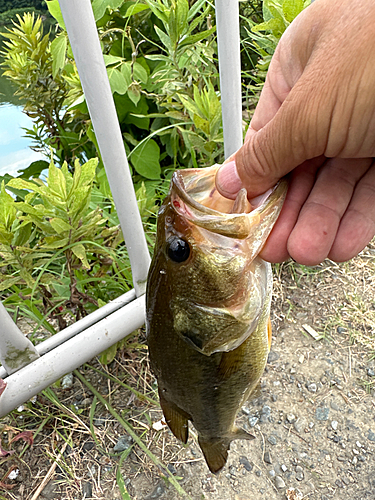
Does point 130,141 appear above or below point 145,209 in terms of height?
above

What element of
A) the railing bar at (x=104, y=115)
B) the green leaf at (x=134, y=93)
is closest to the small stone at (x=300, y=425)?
the railing bar at (x=104, y=115)

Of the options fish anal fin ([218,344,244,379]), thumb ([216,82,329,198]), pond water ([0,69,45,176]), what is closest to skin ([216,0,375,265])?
thumb ([216,82,329,198])

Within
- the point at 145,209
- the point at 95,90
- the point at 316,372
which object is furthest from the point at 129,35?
the point at 316,372

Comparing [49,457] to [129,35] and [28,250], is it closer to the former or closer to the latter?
[28,250]

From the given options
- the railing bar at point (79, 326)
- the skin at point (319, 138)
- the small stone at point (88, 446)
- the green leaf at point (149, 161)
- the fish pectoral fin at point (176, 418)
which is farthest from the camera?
the green leaf at point (149, 161)

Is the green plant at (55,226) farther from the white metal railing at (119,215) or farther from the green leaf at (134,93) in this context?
the green leaf at (134,93)

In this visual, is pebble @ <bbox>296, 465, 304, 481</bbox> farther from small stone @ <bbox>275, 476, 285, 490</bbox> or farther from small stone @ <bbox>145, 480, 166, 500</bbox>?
small stone @ <bbox>145, 480, 166, 500</bbox>
